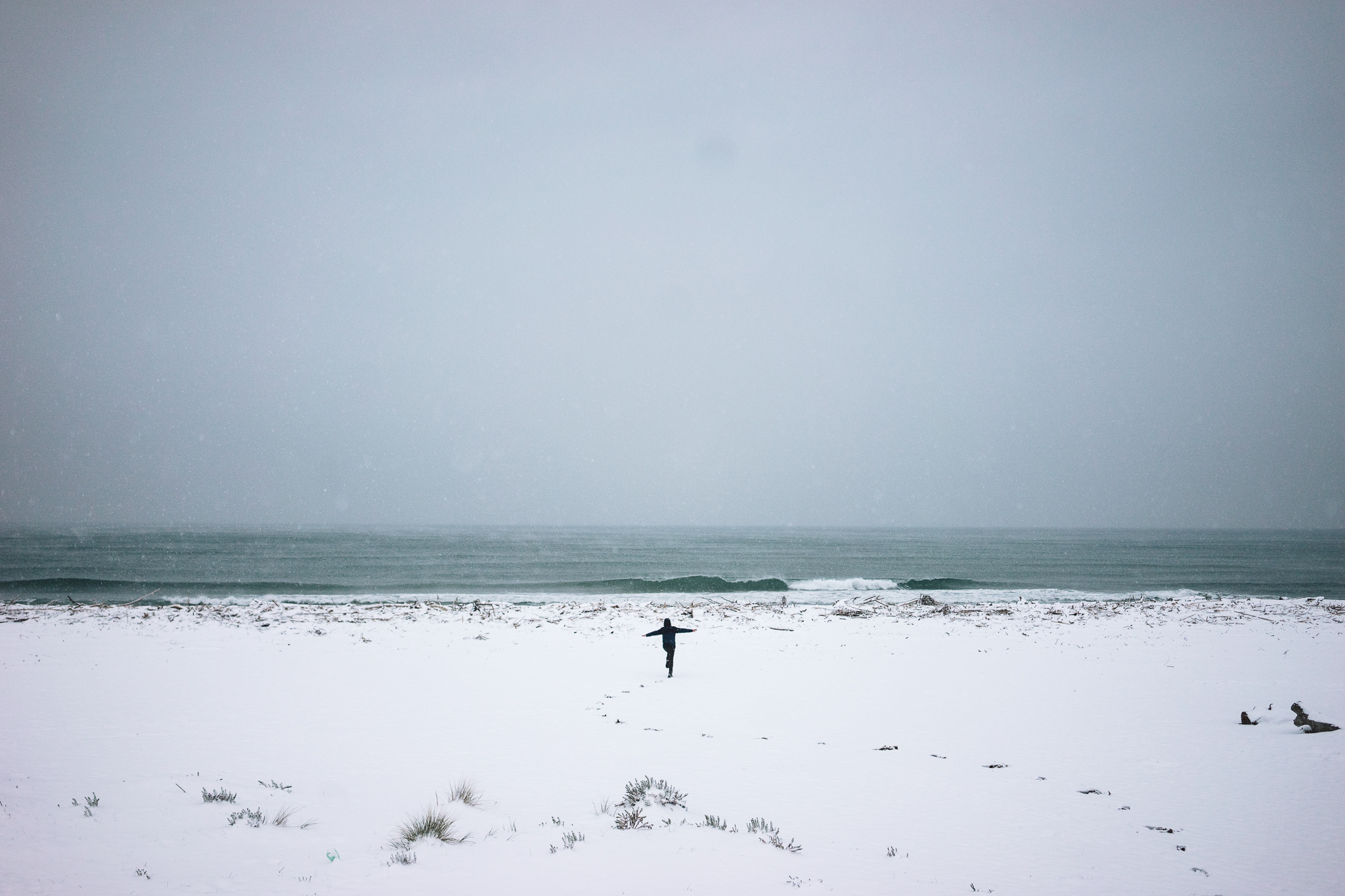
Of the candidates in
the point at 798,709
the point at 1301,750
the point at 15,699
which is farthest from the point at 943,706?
the point at 15,699

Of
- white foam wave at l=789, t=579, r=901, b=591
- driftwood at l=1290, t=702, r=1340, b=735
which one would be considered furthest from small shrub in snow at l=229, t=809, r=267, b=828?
white foam wave at l=789, t=579, r=901, b=591

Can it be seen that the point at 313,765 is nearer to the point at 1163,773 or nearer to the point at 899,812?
the point at 899,812

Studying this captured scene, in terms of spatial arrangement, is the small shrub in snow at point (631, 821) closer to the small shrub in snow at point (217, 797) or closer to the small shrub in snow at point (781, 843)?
the small shrub in snow at point (781, 843)

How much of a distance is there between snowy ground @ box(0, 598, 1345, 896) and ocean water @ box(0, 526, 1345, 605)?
1778 cm

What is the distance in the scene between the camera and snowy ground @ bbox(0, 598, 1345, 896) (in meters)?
5.84

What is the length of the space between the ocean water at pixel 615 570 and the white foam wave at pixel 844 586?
0.22 meters

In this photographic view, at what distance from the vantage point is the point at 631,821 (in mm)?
6762

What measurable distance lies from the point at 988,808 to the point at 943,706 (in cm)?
496

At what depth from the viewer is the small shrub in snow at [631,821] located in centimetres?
666

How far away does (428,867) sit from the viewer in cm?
569

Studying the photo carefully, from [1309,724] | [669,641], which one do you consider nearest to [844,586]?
[669,641]

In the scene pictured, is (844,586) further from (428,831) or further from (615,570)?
(428,831)

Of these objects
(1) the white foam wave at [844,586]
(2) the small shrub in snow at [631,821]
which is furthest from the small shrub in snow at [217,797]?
(1) the white foam wave at [844,586]

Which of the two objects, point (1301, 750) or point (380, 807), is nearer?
point (380, 807)
